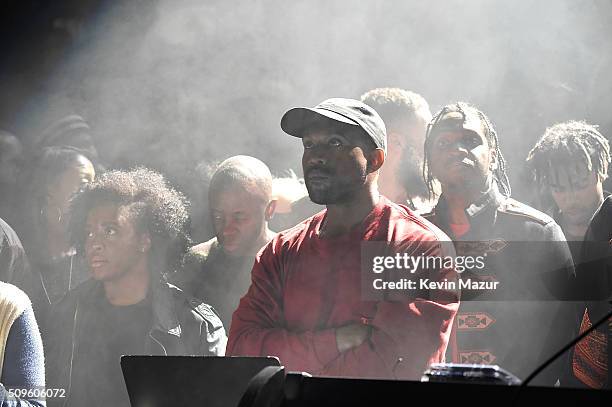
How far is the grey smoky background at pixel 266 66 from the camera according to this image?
10.9 feet

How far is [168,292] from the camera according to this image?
359 cm

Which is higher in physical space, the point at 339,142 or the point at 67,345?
the point at 339,142

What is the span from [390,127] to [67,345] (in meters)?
1.83

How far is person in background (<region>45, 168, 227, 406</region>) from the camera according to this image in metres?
3.57

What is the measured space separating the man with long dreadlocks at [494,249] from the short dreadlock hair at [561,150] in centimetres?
13

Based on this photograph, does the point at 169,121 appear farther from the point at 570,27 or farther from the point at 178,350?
the point at 570,27

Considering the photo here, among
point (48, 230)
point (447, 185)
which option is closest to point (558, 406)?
point (447, 185)

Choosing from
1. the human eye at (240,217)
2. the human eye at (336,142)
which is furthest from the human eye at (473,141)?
the human eye at (240,217)

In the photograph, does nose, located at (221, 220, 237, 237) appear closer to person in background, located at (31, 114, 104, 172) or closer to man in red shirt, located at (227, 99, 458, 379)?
man in red shirt, located at (227, 99, 458, 379)

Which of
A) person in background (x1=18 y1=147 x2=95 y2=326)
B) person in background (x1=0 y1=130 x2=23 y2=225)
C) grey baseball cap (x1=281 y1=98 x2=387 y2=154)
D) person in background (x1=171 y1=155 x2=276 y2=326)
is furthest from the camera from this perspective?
person in background (x1=0 y1=130 x2=23 y2=225)

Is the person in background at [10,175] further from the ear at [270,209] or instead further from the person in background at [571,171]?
the person in background at [571,171]

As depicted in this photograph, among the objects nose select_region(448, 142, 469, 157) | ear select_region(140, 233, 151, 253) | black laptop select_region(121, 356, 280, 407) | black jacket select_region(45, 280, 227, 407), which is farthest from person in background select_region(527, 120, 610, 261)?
black laptop select_region(121, 356, 280, 407)

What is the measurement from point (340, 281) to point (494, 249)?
0.65 m

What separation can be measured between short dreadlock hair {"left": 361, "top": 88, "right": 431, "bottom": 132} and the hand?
849mm
